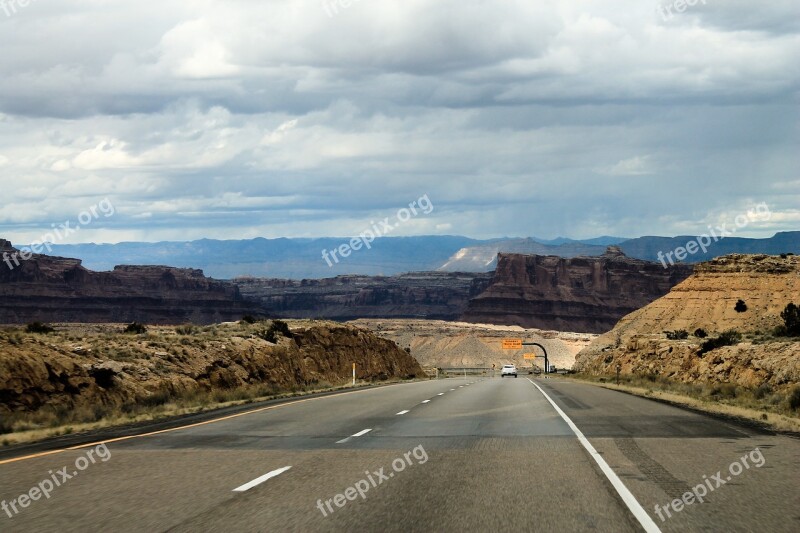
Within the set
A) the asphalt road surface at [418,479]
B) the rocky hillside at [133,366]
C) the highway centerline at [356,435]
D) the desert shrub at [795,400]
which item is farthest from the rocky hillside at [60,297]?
the asphalt road surface at [418,479]

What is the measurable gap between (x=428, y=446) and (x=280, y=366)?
37445mm

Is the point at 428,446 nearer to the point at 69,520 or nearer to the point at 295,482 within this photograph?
the point at 295,482

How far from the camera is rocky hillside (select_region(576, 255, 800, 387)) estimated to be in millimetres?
50312

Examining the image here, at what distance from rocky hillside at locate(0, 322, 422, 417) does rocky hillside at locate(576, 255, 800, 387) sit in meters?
21.9

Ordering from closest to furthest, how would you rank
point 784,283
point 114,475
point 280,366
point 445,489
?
1. point 445,489
2. point 114,475
3. point 280,366
4. point 784,283

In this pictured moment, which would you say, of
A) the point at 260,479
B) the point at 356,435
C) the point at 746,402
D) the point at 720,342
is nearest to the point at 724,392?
the point at 746,402

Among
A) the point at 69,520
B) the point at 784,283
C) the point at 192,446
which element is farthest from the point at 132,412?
the point at 784,283

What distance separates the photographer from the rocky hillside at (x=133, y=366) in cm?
2567

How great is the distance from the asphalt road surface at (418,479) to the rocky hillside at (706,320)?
93.4 ft

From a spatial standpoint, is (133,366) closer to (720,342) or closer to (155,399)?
(155,399)

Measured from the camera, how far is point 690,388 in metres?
38.0

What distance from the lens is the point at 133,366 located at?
32469mm

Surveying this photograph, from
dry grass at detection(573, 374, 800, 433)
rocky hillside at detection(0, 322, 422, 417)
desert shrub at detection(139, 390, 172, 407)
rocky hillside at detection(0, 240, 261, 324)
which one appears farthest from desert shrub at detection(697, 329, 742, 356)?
rocky hillside at detection(0, 240, 261, 324)

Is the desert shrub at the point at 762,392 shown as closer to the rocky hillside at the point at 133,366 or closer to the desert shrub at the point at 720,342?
the desert shrub at the point at 720,342
